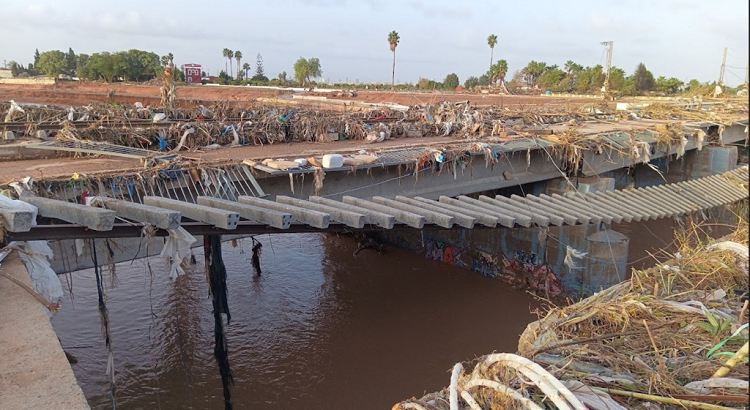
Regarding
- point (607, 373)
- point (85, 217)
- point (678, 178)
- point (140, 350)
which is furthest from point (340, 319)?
point (678, 178)

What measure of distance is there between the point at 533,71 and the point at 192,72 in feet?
142

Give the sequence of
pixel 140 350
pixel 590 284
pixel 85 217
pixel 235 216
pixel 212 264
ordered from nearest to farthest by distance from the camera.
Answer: pixel 85 217, pixel 235 216, pixel 212 264, pixel 140 350, pixel 590 284

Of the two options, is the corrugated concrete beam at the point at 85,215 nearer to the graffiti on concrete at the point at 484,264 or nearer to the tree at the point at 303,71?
the graffiti on concrete at the point at 484,264

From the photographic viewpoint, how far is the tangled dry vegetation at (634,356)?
3357 mm

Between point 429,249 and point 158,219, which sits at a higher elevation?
point 158,219

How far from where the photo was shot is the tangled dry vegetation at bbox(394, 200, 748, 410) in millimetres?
3357

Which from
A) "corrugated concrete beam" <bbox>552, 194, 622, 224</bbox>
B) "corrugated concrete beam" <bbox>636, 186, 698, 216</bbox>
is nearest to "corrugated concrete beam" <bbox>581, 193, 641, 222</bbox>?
"corrugated concrete beam" <bbox>552, 194, 622, 224</bbox>

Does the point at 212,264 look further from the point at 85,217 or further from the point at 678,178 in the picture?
the point at 678,178

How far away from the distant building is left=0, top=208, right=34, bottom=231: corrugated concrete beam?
219 feet

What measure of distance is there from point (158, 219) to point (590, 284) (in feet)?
41.6

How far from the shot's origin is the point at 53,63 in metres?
76.7

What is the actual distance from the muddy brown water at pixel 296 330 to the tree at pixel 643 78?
5222cm

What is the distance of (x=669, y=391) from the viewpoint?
3.62 metres

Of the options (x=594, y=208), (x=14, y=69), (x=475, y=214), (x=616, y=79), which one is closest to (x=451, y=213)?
(x=475, y=214)
